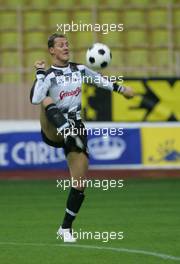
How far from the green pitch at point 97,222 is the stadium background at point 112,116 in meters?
0.02

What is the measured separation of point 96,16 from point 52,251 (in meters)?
12.8

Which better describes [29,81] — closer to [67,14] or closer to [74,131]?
[67,14]

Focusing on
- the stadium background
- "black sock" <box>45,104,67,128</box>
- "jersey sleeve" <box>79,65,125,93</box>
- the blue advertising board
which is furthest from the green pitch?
"jersey sleeve" <box>79,65,125,93</box>

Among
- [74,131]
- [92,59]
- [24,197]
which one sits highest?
[92,59]

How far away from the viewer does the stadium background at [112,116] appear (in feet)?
41.2

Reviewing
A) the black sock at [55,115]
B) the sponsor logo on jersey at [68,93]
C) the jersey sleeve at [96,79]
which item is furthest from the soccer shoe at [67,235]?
the jersey sleeve at [96,79]

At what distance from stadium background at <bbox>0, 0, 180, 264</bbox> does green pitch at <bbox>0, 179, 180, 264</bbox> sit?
24 millimetres

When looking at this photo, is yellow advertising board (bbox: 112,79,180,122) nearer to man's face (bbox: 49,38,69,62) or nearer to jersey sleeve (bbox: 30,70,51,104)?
man's face (bbox: 49,38,69,62)

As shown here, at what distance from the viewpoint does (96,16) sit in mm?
21016

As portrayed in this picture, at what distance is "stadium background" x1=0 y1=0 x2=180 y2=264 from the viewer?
1255cm

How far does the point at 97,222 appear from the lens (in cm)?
Answer: 1134

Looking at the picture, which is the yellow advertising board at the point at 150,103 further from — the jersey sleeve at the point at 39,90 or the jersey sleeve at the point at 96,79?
the jersey sleeve at the point at 39,90

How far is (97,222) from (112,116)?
308 inches

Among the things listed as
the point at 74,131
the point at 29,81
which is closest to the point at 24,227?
the point at 74,131
